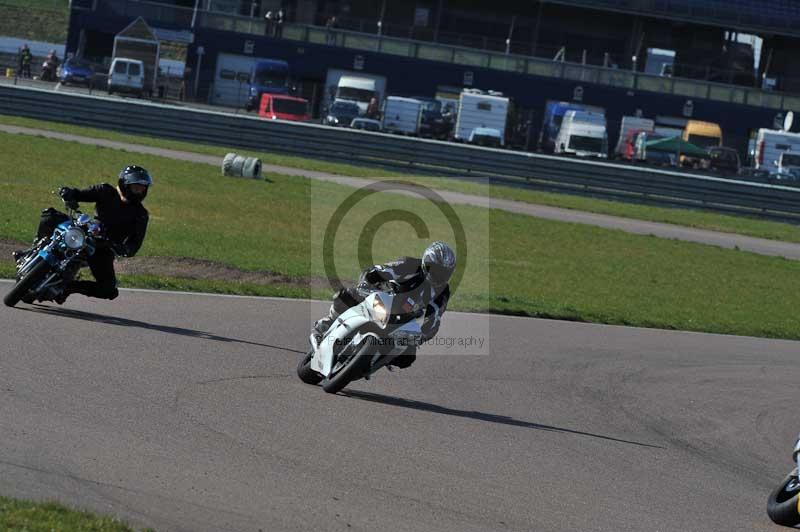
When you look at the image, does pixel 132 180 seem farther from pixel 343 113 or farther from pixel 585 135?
pixel 585 135

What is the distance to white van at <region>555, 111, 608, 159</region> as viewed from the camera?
2089 inches

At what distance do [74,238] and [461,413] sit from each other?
4.02 m

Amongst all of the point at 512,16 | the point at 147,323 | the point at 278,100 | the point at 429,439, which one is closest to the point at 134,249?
the point at 147,323

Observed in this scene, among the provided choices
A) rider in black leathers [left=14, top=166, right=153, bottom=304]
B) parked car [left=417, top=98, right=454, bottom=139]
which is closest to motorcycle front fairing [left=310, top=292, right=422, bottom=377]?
rider in black leathers [left=14, top=166, right=153, bottom=304]

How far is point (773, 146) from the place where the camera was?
55656 mm

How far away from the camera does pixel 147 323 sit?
38.2 feet

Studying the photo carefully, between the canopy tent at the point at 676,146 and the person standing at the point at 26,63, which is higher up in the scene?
the canopy tent at the point at 676,146

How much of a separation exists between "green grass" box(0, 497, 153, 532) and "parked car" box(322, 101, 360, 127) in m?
47.3

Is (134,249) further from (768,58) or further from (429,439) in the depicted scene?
(768,58)

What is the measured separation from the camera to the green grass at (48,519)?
5406mm

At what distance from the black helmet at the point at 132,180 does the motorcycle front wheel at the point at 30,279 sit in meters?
1.09

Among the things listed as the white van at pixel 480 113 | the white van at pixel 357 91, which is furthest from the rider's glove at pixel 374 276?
the white van at pixel 357 91

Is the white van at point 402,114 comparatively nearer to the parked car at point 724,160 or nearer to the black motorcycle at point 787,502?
the parked car at point 724,160

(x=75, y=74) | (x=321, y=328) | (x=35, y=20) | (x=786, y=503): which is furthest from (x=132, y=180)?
(x=35, y=20)
